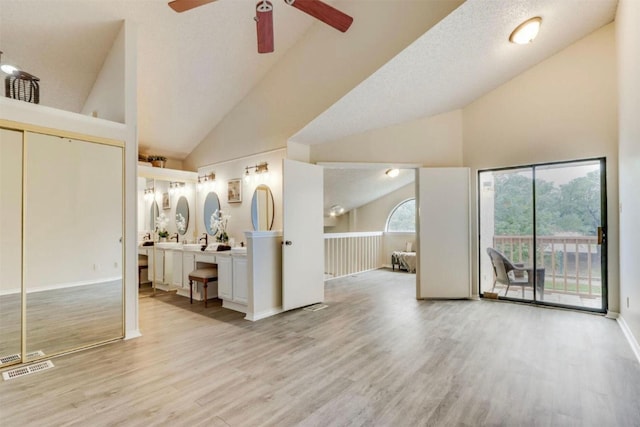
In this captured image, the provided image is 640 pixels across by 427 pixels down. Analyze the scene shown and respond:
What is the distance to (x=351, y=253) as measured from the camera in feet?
23.4

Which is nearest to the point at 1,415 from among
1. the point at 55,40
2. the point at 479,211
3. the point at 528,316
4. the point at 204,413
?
the point at 204,413

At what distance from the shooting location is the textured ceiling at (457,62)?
2.91 m

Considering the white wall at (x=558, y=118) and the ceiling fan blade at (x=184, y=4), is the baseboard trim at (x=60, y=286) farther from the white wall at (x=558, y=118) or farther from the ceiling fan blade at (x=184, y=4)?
the white wall at (x=558, y=118)

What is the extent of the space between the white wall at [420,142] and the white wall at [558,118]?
0.59 ft

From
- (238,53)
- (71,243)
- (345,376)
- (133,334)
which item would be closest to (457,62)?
(238,53)

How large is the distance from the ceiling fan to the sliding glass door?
3517mm

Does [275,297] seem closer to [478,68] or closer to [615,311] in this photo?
[478,68]

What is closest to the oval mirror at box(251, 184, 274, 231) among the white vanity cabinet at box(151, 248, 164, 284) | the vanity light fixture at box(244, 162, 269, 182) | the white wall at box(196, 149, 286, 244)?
the white wall at box(196, 149, 286, 244)

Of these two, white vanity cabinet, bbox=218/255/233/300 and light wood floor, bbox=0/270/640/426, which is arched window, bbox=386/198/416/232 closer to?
light wood floor, bbox=0/270/640/426

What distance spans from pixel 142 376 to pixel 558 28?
5.47m

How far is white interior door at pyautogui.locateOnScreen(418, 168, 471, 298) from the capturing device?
15.6 ft

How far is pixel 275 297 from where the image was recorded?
13.6 feet

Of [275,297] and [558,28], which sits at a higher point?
[558,28]

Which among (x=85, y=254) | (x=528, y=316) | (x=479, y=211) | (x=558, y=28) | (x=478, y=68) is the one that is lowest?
(x=528, y=316)
